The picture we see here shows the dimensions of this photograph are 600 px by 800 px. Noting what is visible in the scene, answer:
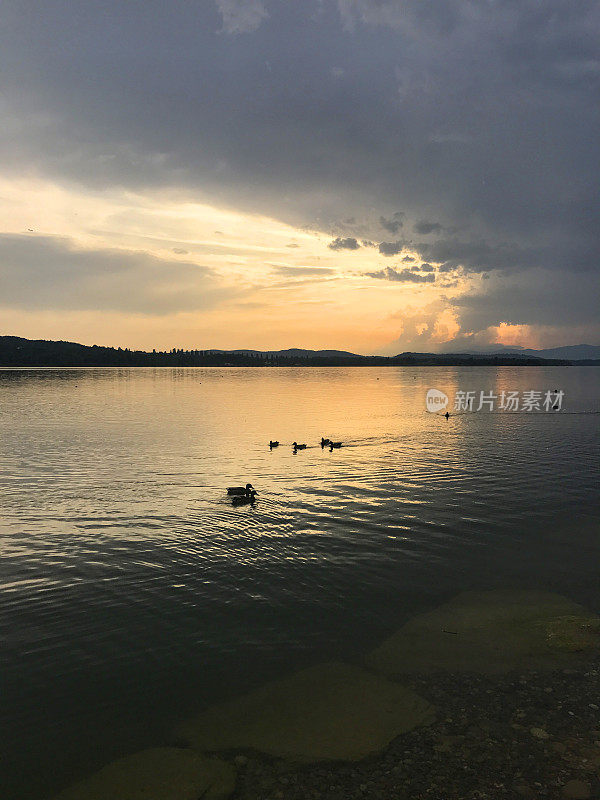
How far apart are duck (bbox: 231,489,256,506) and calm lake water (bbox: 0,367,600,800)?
1.84 feet

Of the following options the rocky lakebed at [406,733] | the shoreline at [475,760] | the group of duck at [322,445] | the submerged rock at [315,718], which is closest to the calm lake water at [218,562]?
the submerged rock at [315,718]

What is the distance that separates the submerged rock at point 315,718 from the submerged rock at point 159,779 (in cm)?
62

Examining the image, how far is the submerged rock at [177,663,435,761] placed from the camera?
11.9m

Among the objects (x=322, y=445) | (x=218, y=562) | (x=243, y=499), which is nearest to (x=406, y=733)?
(x=218, y=562)

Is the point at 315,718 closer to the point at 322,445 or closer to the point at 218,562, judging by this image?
the point at 218,562

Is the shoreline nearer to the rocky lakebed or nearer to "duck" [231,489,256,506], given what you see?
the rocky lakebed

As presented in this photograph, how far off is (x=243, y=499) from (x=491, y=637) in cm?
1773

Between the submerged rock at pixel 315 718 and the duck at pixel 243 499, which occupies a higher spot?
the duck at pixel 243 499

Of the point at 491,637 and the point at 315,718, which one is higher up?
the point at 491,637

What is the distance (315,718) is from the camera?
12828 mm

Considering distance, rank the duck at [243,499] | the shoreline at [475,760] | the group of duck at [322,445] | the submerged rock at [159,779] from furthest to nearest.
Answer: the group of duck at [322,445] → the duck at [243,499] → the submerged rock at [159,779] → the shoreline at [475,760]

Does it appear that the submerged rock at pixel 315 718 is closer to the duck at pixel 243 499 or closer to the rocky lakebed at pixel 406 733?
the rocky lakebed at pixel 406 733

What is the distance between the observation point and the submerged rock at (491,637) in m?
15.1

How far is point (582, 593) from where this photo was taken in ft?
64.6
